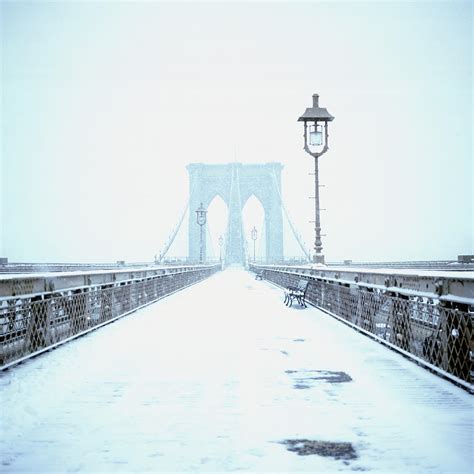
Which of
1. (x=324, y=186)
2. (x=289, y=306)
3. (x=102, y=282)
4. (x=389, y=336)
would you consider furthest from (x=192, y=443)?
(x=324, y=186)

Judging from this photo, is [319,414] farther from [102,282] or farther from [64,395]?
[102,282]

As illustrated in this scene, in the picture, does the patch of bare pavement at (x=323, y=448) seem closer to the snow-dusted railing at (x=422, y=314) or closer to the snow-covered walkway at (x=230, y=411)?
the snow-covered walkway at (x=230, y=411)

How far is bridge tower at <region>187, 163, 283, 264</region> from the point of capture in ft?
291

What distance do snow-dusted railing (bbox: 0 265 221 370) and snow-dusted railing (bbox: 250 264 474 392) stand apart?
4.10 m

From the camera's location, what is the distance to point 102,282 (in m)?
8.24

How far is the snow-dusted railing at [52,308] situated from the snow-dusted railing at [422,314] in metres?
4.10

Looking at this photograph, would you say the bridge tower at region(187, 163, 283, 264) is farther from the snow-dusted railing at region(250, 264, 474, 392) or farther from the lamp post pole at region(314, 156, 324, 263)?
the snow-dusted railing at region(250, 264, 474, 392)

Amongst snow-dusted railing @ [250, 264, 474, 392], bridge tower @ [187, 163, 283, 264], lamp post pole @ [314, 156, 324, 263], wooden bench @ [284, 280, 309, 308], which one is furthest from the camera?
bridge tower @ [187, 163, 283, 264]

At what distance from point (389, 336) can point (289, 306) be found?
5962 millimetres

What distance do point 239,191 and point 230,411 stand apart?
8991cm

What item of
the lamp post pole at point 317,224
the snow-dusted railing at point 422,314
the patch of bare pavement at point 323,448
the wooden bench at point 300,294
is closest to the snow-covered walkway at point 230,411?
the patch of bare pavement at point 323,448

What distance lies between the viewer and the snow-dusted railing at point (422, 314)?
411 cm

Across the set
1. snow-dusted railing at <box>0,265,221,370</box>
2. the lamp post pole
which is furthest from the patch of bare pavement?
the lamp post pole

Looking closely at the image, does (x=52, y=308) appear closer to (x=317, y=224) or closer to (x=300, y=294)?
(x=300, y=294)
